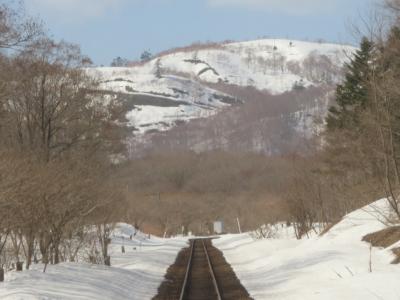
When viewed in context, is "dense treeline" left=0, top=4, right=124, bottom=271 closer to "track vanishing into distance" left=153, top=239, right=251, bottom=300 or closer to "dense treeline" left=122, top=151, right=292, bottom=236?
"track vanishing into distance" left=153, top=239, right=251, bottom=300

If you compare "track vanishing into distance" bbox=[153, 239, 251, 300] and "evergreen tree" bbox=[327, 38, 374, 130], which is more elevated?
"evergreen tree" bbox=[327, 38, 374, 130]

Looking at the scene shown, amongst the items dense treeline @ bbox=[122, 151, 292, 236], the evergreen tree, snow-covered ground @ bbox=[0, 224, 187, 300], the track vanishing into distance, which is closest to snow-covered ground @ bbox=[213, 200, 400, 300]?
the track vanishing into distance

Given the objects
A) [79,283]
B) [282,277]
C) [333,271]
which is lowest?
[282,277]

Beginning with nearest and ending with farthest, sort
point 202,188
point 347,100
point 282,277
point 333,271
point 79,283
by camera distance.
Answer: point 79,283 → point 333,271 → point 282,277 → point 347,100 → point 202,188

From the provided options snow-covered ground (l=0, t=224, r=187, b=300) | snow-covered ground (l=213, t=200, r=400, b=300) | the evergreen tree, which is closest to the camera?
snow-covered ground (l=213, t=200, r=400, b=300)

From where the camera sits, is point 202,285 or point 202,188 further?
point 202,188

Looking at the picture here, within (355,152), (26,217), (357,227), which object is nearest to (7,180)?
(26,217)

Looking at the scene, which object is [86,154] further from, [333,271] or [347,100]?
[347,100]

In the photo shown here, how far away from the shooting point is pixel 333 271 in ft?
69.7

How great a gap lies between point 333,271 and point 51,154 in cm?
1677

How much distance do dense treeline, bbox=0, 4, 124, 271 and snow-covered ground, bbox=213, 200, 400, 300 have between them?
6623mm

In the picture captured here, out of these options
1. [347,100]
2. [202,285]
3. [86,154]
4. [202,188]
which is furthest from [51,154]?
[202,188]

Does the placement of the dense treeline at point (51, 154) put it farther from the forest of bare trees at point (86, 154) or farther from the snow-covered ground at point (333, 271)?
the snow-covered ground at point (333, 271)

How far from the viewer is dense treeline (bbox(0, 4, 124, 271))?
784 inches
